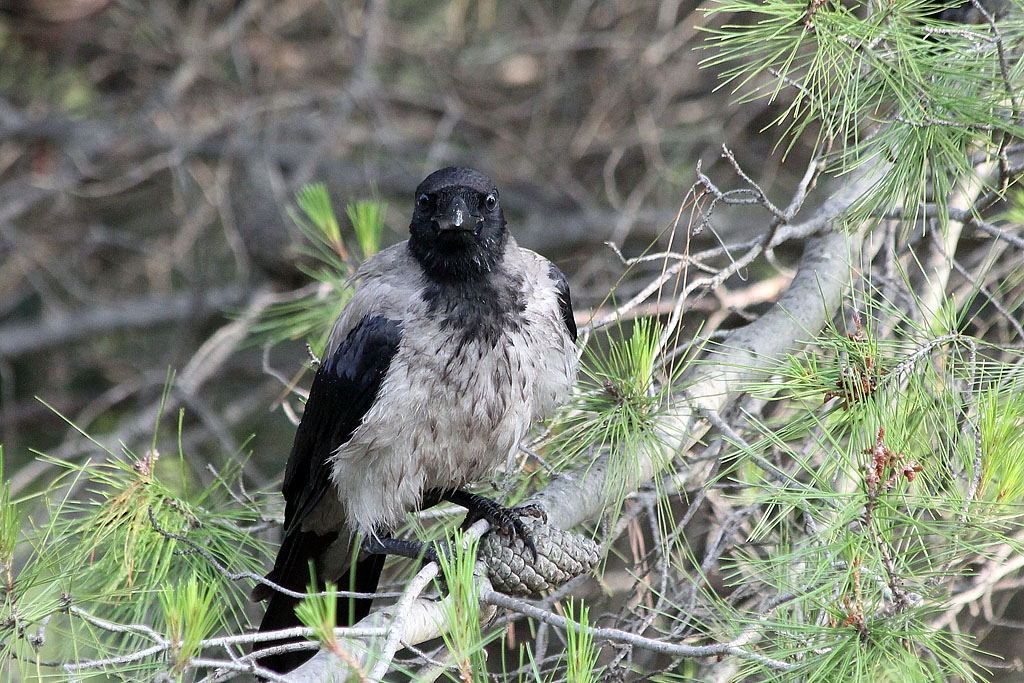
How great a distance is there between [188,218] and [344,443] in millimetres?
2888

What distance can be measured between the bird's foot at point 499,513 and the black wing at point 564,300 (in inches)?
21.3

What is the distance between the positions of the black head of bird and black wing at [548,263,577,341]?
20 cm

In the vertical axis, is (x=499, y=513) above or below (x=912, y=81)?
below

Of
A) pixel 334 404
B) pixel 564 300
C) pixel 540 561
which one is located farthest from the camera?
pixel 564 300

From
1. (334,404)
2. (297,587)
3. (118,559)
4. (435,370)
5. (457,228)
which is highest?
(457,228)

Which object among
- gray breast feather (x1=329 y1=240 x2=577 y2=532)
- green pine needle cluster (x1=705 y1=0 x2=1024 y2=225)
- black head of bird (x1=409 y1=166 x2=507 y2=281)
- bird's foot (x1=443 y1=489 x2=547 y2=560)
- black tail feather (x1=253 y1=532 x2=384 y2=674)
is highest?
green pine needle cluster (x1=705 y1=0 x2=1024 y2=225)

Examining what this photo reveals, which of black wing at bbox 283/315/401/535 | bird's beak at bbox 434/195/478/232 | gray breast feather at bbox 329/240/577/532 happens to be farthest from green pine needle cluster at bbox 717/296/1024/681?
black wing at bbox 283/315/401/535

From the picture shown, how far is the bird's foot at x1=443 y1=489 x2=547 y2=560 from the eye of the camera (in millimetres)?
2449

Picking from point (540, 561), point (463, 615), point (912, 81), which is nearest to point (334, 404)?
point (540, 561)

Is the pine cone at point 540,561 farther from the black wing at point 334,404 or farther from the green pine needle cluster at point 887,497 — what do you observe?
the black wing at point 334,404

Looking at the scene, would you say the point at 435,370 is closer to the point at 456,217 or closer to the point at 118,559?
the point at 456,217

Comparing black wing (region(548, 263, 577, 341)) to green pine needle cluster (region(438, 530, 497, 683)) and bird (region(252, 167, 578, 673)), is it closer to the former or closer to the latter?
bird (region(252, 167, 578, 673))

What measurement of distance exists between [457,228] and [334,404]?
0.63 m

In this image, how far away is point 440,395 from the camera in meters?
2.62
